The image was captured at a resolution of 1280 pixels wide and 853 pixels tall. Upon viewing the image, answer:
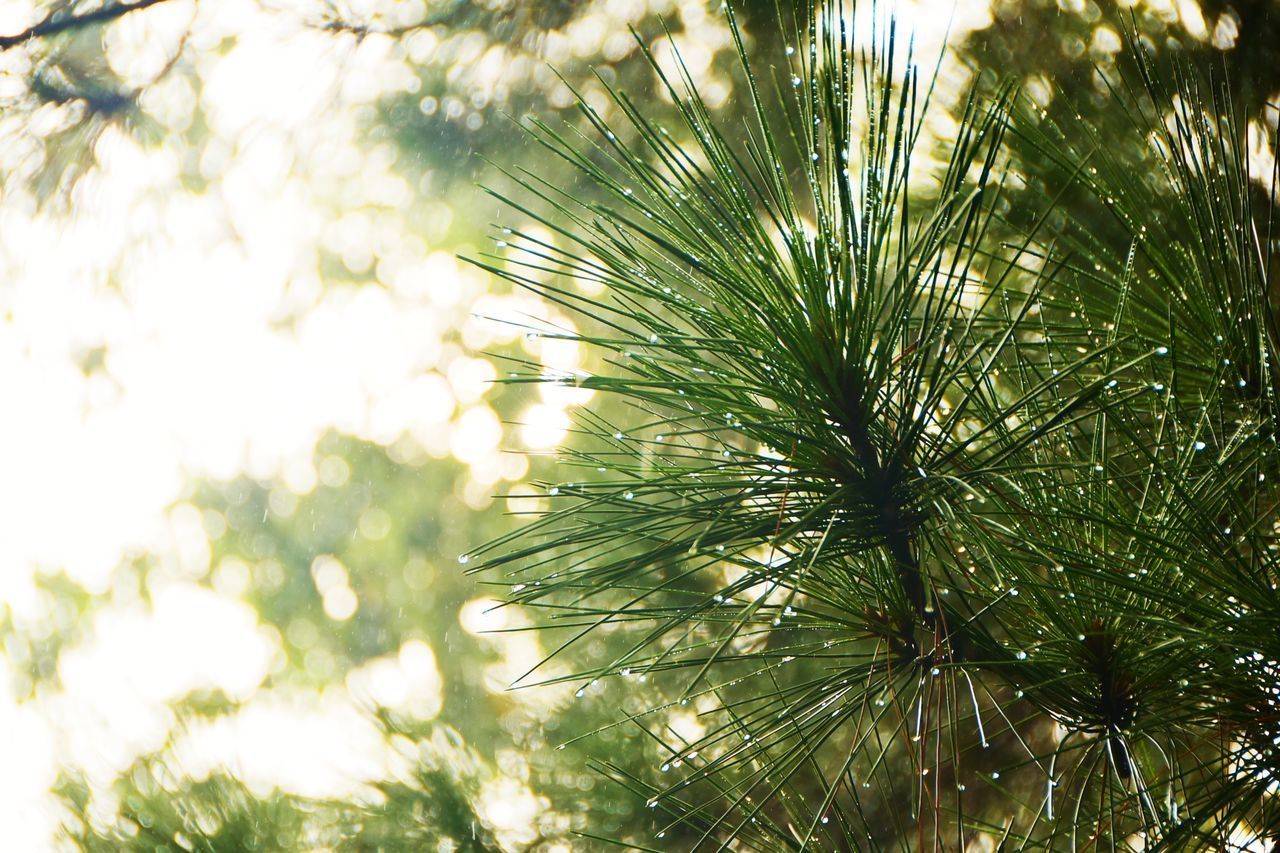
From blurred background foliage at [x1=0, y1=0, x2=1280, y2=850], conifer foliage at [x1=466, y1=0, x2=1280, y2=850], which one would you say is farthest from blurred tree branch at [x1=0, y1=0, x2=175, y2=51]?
conifer foliage at [x1=466, y1=0, x2=1280, y2=850]

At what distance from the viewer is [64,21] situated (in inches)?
50.3

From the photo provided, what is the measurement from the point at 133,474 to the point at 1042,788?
1615 mm

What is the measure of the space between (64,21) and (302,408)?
2.42 ft

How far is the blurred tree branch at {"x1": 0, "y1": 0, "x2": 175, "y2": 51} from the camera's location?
1.26m

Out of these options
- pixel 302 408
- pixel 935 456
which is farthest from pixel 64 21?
pixel 935 456

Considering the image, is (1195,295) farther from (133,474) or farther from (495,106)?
(133,474)

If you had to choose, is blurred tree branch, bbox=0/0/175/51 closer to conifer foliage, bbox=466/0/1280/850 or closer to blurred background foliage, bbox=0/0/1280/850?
blurred background foliage, bbox=0/0/1280/850

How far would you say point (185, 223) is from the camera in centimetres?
159

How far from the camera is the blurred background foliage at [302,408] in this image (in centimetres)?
114

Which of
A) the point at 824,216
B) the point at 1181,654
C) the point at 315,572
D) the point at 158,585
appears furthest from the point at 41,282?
the point at 1181,654

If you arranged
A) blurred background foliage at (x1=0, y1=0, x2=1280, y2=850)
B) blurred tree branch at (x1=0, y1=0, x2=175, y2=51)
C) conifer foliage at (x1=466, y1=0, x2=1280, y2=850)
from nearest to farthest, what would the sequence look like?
conifer foliage at (x1=466, y1=0, x2=1280, y2=850) < blurred background foliage at (x1=0, y1=0, x2=1280, y2=850) < blurred tree branch at (x1=0, y1=0, x2=175, y2=51)

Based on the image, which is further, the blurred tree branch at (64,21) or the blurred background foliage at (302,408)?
the blurred tree branch at (64,21)

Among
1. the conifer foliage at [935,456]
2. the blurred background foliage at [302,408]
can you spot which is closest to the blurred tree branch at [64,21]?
the blurred background foliage at [302,408]

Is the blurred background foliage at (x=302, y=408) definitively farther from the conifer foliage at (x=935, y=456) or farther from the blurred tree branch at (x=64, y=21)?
the conifer foliage at (x=935, y=456)
